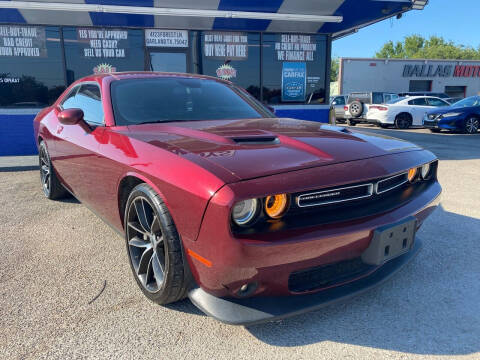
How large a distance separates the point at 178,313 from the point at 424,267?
1760 mm

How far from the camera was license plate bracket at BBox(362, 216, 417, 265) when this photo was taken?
183 cm

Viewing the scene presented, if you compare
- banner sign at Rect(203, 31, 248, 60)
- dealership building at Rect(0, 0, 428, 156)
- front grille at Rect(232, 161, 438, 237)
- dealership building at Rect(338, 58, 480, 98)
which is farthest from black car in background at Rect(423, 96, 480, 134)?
dealership building at Rect(338, 58, 480, 98)

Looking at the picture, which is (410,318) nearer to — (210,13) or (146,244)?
(146,244)

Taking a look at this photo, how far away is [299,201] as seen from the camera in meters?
1.76

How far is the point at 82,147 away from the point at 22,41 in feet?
19.9

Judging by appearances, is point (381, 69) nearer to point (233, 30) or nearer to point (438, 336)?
point (233, 30)

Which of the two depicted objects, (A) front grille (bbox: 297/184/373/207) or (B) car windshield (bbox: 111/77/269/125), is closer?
(A) front grille (bbox: 297/184/373/207)

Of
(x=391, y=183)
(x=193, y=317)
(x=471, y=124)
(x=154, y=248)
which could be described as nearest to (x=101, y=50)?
(x=154, y=248)

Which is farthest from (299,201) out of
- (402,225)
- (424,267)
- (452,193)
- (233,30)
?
(233,30)

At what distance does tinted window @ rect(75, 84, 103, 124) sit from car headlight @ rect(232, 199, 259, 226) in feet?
5.36

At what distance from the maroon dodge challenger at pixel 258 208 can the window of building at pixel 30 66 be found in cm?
595

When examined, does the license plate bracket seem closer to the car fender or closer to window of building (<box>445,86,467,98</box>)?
the car fender

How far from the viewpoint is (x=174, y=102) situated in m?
2.96

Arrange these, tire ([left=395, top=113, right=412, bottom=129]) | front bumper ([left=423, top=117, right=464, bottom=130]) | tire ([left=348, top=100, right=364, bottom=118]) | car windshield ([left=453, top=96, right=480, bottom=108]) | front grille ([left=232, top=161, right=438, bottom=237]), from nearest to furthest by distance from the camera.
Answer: front grille ([left=232, top=161, right=438, bottom=237]) < front bumper ([left=423, top=117, right=464, bottom=130]) < car windshield ([left=453, top=96, right=480, bottom=108]) < tire ([left=395, top=113, right=412, bottom=129]) < tire ([left=348, top=100, right=364, bottom=118])
